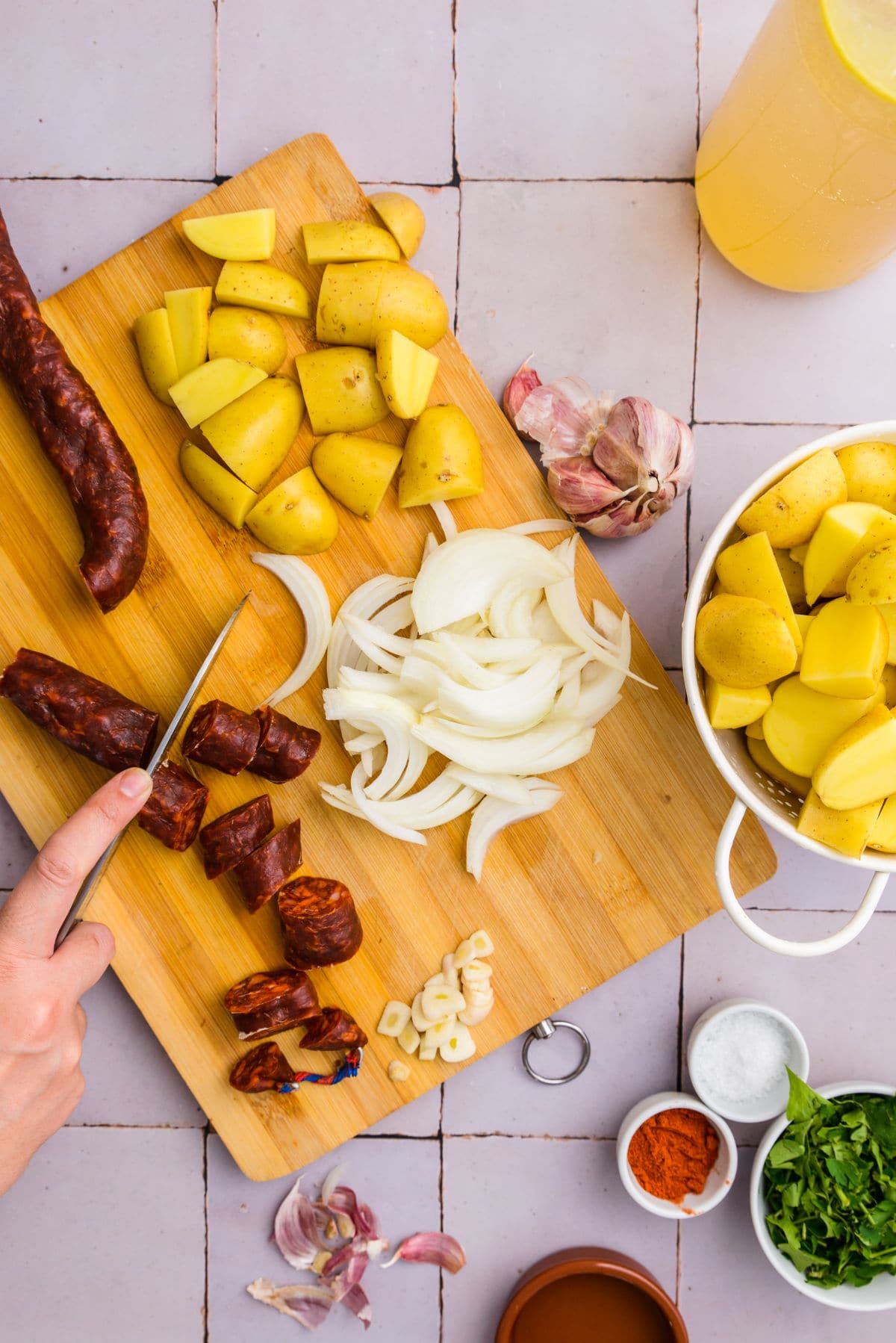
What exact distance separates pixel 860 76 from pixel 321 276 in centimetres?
107

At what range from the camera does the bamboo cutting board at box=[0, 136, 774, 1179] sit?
80.9 inches

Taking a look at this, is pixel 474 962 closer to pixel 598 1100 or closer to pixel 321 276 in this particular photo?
pixel 598 1100

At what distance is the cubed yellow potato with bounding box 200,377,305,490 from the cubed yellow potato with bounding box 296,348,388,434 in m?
0.05

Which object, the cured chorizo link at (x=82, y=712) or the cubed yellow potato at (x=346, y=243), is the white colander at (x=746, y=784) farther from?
the cured chorizo link at (x=82, y=712)

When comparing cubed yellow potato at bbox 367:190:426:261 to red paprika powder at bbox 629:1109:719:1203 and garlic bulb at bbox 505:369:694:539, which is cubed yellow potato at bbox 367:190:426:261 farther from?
red paprika powder at bbox 629:1109:719:1203

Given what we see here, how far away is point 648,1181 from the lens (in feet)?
6.97

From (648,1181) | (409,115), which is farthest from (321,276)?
(648,1181)

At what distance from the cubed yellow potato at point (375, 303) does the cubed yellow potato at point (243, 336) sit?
0.11 metres

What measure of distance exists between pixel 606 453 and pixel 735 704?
0.62 metres

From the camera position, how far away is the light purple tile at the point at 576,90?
7.11 ft

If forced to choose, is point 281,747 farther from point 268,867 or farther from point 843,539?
point 843,539

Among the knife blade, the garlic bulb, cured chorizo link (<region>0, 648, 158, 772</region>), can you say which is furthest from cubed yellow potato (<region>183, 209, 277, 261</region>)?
cured chorizo link (<region>0, 648, 158, 772</region>)

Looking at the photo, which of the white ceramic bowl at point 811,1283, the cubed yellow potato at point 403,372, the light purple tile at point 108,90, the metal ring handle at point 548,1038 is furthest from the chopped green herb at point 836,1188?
the light purple tile at point 108,90

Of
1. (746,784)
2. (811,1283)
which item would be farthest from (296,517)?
(811,1283)
